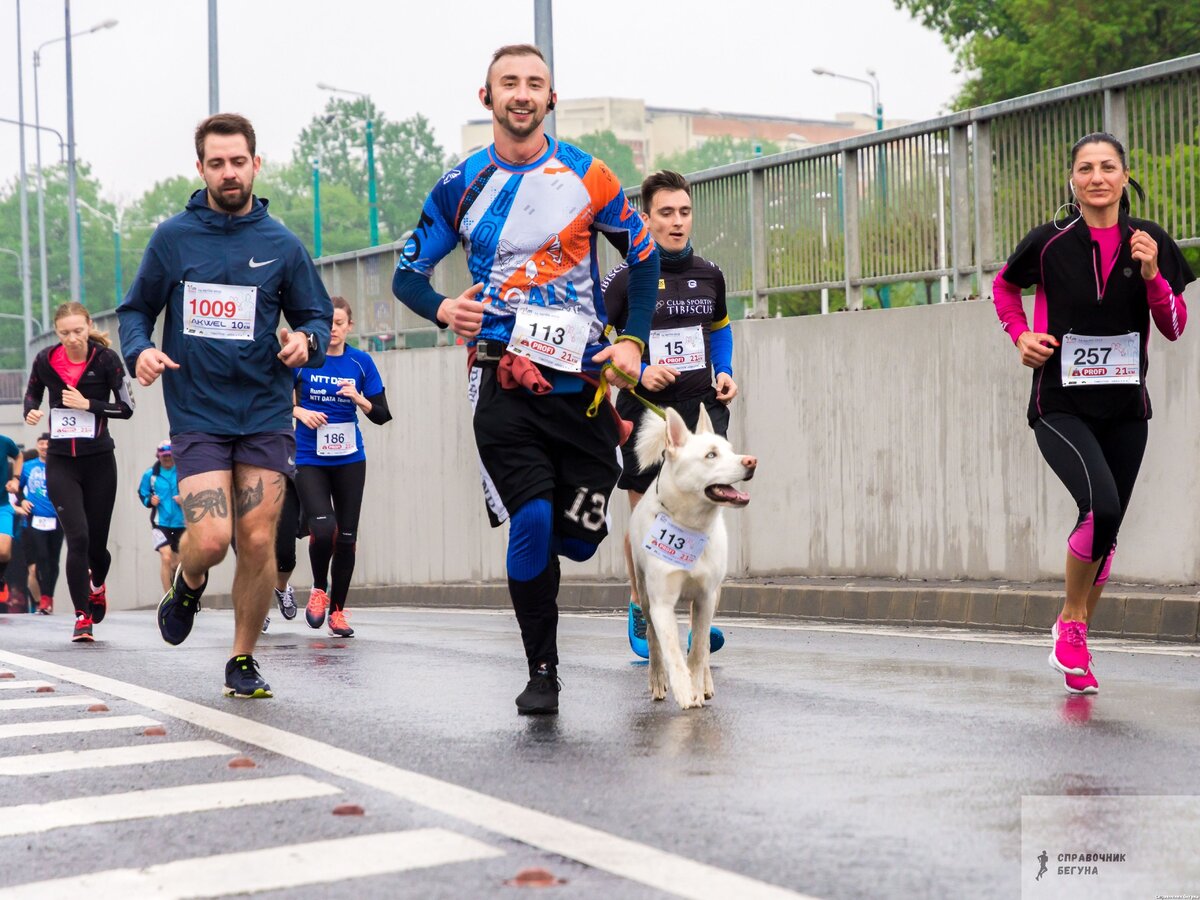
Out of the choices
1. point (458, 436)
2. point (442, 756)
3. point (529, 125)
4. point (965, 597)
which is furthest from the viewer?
point (458, 436)

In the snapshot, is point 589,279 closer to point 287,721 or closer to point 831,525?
point 287,721

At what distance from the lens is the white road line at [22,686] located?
845cm

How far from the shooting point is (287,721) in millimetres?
6984

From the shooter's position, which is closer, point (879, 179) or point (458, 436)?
point (879, 179)

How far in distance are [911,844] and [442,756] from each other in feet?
6.28

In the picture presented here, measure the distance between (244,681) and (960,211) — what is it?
7800 mm

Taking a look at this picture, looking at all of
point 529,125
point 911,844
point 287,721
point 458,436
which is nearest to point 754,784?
point 911,844

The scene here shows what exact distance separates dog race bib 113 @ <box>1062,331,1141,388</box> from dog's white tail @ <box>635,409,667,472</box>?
5.24 ft

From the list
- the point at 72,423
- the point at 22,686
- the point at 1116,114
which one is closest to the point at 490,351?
the point at 22,686

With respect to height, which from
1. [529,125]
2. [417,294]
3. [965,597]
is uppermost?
[529,125]

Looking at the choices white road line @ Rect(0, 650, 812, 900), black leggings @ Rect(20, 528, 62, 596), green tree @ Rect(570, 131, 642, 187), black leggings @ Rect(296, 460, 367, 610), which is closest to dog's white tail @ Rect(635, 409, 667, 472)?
white road line @ Rect(0, 650, 812, 900)

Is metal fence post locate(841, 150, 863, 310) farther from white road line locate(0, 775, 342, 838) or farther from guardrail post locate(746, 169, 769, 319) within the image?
white road line locate(0, 775, 342, 838)

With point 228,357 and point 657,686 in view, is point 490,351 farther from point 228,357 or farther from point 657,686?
point 657,686

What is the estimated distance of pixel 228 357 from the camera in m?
7.76
